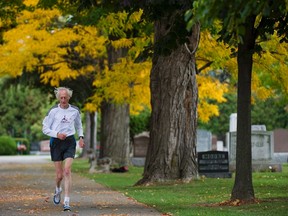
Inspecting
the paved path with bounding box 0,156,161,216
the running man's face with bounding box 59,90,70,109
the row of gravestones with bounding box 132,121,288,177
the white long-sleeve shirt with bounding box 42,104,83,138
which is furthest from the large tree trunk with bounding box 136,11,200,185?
the running man's face with bounding box 59,90,70,109

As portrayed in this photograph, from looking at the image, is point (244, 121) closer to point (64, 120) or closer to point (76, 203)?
point (64, 120)

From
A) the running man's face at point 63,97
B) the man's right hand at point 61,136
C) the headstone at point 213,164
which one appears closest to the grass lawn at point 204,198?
the man's right hand at point 61,136

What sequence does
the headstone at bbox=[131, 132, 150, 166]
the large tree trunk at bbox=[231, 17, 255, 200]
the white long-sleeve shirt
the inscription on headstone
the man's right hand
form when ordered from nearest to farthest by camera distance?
the man's right hand
the white long-sleeve shirt
the large tree trunk at bbox=[231, 17, 255, 200]
the inscription on headstone
the headstone at bbox=[131, 132, 150, 166]

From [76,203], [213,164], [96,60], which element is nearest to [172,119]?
[213,164]

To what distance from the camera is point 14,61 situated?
33.1 m

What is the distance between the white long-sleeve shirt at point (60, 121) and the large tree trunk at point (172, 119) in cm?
714

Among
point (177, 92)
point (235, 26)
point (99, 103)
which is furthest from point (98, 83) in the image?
point (235, 26)

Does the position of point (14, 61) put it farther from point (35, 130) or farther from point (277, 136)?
point (35, 130)

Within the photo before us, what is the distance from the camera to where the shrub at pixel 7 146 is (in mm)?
77125

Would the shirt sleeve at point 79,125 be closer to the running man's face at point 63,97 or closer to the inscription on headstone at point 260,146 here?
the running man's face at point 63,97

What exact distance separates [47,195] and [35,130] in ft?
254

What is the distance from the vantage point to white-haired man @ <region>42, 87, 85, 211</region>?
1330 cm

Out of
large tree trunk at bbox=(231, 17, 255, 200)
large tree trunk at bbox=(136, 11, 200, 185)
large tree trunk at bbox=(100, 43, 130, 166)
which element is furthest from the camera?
large tree trunk at bbox=(100, 43, 130, 166)

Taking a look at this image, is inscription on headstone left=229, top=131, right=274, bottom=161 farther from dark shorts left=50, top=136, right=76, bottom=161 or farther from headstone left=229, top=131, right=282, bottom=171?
dark shorts left=50, top=136, right=76, bottom=161
